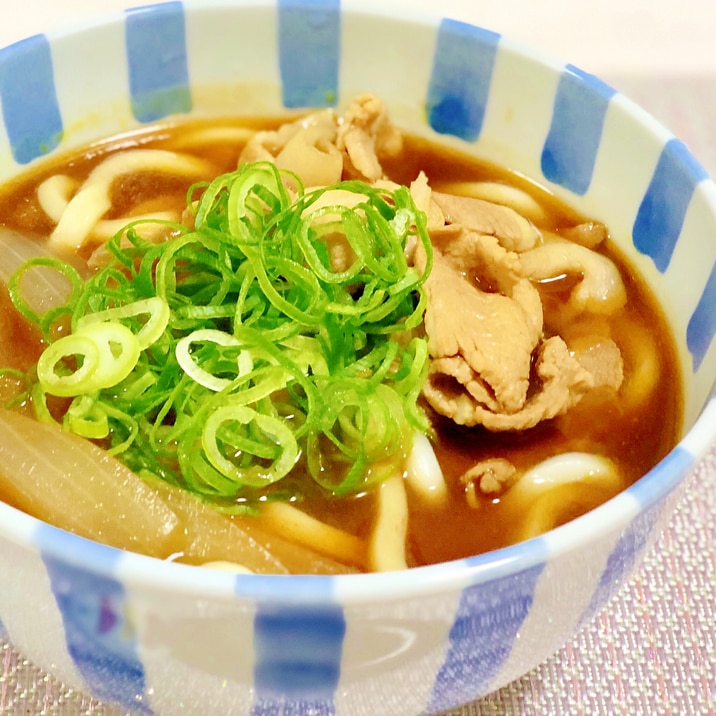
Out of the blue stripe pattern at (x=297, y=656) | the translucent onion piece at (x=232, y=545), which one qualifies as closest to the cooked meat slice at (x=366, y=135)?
the translucent onion piece at (x=232, y=545)

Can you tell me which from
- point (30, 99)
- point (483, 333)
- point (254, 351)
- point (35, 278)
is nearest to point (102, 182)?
point (30, 99)

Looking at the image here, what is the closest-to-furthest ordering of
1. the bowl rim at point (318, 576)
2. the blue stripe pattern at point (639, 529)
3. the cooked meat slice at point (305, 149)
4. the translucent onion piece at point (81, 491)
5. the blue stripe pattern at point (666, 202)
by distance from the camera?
the bowl rim at point (318, 576) < the blue stripe pattern at point (639, 529) < the translucent onion piece at point (81, 491) < the blue stripe pattern at point (666, 202) < the cooked meat slice at point (305, 149)

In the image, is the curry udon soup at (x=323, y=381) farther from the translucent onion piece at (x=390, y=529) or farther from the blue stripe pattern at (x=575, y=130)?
the blue stripe pattern at (x=575, y=130)

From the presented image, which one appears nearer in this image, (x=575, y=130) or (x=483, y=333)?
(x=483, y=333)

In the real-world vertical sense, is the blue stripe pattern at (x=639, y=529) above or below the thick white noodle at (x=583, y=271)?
above

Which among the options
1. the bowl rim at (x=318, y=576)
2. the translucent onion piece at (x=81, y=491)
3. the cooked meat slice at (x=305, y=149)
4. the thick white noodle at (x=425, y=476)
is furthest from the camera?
the cooked meat slice at (x=305, y=149)

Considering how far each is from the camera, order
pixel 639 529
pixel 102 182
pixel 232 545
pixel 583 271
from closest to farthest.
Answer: pixel 639 529 → pixel 232 545 → pixel 583 271 → pixel 102 182

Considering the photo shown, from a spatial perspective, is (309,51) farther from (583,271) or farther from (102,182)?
(583,271)
